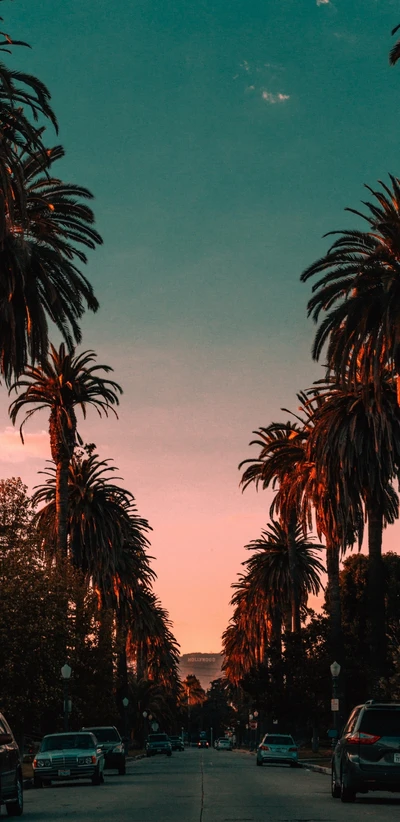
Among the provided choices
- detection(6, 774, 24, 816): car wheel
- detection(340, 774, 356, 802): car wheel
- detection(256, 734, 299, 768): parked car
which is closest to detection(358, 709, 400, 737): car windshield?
detection(340, 774, 356, 802): car wheel

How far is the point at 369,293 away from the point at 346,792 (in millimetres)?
20401

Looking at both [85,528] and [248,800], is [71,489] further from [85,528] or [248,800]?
[248,800]

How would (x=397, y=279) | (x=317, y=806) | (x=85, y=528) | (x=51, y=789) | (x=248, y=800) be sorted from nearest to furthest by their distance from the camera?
(x=317, y=806)
(x=248, y=800)
(x=51, y=789)
(x=397, y=279)
(x=85, y=528)

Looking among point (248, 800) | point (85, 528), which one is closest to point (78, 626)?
point (85, 528)

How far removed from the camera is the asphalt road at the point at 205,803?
17547mm

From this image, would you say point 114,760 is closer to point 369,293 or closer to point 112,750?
point 112,750

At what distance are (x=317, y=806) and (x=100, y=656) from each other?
3454 centimetres

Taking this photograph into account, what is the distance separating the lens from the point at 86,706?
51.8m

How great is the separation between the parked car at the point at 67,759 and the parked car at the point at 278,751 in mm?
16306

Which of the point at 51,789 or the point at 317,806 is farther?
the point at 51,789

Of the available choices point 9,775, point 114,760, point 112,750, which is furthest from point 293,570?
point 9,775

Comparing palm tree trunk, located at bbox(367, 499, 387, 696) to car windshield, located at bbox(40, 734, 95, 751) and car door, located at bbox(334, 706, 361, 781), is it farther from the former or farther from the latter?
car door, located at bbox(334, 706, 361, 781)

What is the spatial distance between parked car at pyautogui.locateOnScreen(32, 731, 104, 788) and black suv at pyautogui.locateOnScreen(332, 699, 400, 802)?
10917 millimetres

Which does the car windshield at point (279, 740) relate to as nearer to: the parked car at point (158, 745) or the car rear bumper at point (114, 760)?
the car rear bumper at point (114, 760)
